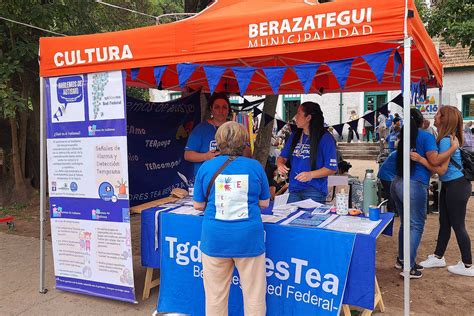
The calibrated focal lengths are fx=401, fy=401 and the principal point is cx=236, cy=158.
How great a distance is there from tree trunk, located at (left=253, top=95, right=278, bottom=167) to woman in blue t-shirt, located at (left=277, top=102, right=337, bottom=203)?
9.49ft

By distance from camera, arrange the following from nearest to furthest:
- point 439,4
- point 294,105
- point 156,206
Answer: point 156,206 → point 439,4 → point 294,105

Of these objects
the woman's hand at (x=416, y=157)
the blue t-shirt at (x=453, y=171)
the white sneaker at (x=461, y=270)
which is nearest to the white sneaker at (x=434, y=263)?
the white sneaker at (x=461, y=270)

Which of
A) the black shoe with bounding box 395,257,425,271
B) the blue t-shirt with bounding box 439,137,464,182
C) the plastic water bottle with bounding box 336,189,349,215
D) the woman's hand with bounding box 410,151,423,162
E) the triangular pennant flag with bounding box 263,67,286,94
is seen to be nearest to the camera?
the triangular pennant flag with bounding box 263,67,286,94

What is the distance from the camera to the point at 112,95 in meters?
3.52

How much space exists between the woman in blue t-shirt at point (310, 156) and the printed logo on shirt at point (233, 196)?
1.16 m

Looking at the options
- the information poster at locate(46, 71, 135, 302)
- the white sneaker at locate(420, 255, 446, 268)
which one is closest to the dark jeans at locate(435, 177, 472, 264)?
the white sneaker at locate(420, 255, 446, 268)

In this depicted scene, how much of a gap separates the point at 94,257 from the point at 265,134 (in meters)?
3.92

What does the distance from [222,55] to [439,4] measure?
662 centimetres

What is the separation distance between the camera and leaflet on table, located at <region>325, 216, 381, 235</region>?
2.80 meters

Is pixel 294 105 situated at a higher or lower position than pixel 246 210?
higher

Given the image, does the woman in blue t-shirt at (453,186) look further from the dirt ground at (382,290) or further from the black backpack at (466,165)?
the dirt ground at (382,290)

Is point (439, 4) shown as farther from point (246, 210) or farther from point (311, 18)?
point (246, 210)

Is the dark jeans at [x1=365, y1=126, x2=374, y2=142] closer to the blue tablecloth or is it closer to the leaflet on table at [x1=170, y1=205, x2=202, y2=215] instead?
the leaflet on table at [x1=170, y1=205, x2=202, y2=215]

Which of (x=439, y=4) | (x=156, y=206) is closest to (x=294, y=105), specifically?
(x=439, y=4)
